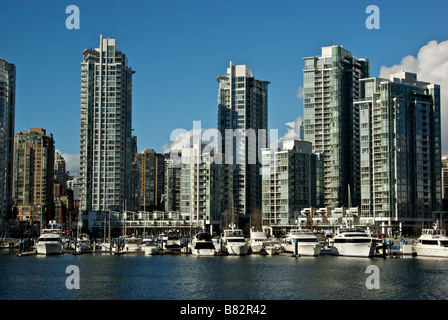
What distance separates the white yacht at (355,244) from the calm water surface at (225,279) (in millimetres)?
3840

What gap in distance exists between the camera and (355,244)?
440 feet

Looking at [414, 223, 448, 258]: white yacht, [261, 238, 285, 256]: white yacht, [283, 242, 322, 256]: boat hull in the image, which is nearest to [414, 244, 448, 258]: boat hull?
[414, 223, 448, 258]: white yacht

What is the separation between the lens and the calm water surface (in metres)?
78.2

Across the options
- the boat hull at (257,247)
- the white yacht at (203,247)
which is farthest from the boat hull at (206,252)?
the boat hull at (257,247)

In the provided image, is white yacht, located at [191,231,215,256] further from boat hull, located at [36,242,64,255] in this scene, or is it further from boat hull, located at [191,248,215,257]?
boat hull, located at [36,242,64,255]

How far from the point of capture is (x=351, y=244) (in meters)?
135

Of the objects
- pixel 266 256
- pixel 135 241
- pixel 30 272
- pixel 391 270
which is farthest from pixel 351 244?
pixel 30 272

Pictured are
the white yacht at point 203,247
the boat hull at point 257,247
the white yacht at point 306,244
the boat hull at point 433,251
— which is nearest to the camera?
the boat hull at point 433,251

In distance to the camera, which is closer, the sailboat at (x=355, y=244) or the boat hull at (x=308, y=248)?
the sailboat at (x=355, y=244)

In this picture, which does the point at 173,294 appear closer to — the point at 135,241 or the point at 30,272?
the point at 30,272

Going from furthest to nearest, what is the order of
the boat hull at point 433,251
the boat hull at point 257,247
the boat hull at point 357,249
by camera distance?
the boat hull at point 257,247 < the boat hull at point 357,249 < the boat hull at point 433,251

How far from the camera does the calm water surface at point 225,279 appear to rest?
78.2 meters

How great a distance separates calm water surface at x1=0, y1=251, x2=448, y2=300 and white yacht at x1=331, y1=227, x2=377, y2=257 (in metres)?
3.84

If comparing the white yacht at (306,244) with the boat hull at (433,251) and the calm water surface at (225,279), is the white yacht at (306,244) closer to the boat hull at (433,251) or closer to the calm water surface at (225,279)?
the calm water surface at (225,279)
